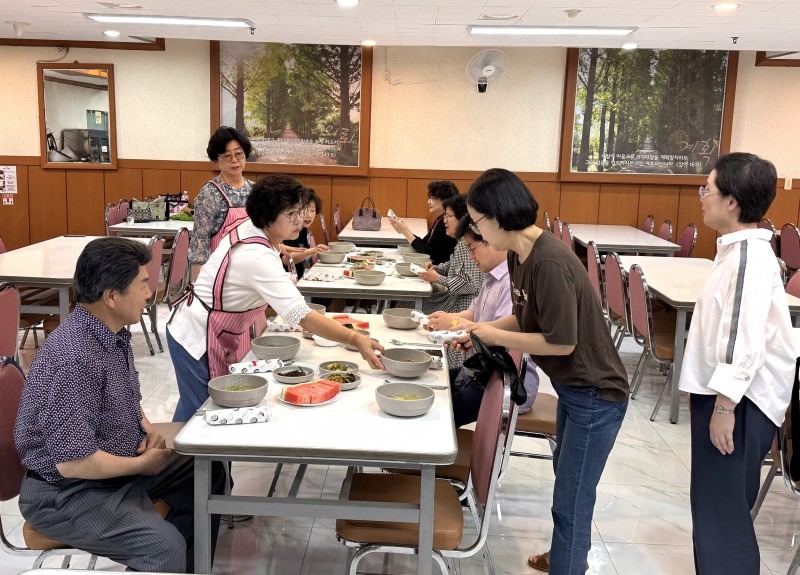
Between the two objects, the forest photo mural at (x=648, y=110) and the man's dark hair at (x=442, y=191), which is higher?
the forest photo mural at (x=648, y=110)

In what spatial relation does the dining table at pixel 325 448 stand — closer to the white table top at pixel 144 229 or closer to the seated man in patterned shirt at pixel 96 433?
the seated man in patterned shirt at pixel 96 433

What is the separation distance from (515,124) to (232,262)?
6785 mm

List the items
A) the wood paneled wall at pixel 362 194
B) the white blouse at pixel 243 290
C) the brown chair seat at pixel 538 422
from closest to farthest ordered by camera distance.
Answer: the white blouse at pixel 243 290 < the brown chair seat at pixel 538 422 < the wood paneled wall at pixel 362 194

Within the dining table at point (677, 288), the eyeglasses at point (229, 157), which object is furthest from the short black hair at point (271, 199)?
the dining table at point (677, 288)

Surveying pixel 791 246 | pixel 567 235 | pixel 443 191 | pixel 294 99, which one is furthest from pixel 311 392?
pixel 294 99

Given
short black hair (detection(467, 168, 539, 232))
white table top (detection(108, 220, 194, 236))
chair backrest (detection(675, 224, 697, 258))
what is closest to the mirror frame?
white table top (detection(108, 220, 194, 236))

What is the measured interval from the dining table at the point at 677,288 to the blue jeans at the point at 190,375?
235cm

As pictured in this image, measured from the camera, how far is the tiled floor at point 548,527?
2910mm

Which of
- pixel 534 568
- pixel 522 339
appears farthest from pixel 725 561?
pixel 522 339

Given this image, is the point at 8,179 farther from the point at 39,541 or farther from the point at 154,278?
the point at 39,541

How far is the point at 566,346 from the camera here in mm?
2211

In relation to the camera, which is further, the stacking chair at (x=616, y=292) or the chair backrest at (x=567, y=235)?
the chair backrest at (x=567, y=235)

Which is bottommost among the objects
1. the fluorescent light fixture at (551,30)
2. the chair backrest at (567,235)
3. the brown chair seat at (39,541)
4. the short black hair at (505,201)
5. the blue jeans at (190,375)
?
the brown chair seat at (39,541)

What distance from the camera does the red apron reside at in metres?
2.79
